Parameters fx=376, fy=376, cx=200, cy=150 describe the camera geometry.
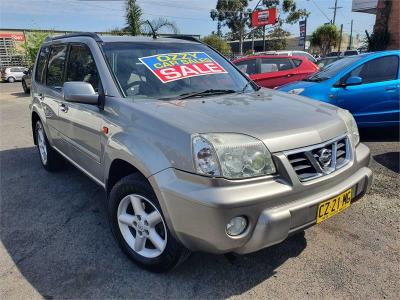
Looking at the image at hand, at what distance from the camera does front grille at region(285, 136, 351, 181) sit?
236 centimetres

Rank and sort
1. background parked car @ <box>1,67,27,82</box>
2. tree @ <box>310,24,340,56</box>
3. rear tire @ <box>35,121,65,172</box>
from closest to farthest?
rear tire @ <box>35,121,65,172</box>, background parked car @ <box>1,67,27,82</box>, tree @ <box>310,24,340,56</box>

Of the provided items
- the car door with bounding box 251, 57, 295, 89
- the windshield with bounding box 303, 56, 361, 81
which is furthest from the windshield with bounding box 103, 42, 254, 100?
the car door with bounding box 251, 57, 295, 89

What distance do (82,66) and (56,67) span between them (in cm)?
96

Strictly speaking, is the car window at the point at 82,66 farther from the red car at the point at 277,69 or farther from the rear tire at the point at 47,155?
the red car at the point at 277,69

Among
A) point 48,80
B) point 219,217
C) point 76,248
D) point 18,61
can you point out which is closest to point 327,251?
point 219,217

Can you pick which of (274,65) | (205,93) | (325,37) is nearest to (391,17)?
(274,65)

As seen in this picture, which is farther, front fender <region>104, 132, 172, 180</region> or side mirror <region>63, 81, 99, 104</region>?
side mirror <region>63, 81, 99, 104</region>

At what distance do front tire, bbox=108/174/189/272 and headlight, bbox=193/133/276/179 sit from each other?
1.70 ft

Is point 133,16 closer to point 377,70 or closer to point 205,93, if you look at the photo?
point 377,70

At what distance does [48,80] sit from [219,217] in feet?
11.4

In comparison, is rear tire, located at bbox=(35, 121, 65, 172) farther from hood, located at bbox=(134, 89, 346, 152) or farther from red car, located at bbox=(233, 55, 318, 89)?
red car, located at bbox=(233, 55, 318, 89)

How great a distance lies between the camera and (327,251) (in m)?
3.00

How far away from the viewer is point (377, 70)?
20.5 ft

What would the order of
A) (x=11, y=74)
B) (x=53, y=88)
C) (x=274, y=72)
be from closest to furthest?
(x=53, y=88) → (x=274, y=72) → (x=11, y=74)
